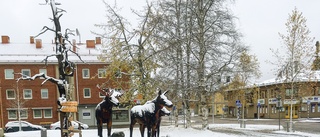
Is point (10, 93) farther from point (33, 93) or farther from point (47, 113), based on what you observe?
point (47, 113)

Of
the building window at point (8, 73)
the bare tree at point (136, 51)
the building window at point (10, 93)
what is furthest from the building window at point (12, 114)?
the bare tree at point (136, 51)

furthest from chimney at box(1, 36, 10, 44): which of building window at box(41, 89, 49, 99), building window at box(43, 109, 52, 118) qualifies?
building window at box(43, 109, 52, 118)

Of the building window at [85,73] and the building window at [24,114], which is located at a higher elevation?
the building window at [85,73]

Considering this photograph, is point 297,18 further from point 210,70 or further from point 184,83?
point 184,83

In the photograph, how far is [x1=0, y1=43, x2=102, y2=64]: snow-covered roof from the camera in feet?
131

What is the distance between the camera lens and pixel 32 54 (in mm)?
41594

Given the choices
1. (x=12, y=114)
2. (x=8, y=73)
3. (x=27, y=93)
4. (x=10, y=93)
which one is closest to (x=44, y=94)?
(x=27, y=93)

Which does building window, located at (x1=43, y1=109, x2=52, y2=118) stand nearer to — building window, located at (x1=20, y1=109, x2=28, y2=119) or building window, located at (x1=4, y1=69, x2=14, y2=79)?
building window, located at (x1=20, y1=109, x2=28, y2=119)

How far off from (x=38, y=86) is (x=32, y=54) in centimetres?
497

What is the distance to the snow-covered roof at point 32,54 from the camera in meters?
39.9

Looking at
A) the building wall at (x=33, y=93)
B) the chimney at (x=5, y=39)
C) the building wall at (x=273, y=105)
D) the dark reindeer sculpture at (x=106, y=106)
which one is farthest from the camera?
the building wall at (x=273, y=105)

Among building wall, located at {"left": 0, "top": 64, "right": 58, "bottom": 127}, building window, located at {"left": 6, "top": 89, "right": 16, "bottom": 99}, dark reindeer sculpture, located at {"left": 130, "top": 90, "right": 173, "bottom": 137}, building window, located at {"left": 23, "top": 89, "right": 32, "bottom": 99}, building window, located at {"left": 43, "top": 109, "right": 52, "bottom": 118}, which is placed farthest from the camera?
building window, located at {"left": 43, "top": 109, "right": 52, "bottom": 118}

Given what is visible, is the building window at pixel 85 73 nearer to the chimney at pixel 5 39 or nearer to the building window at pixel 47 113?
the building window at pixel 47 113

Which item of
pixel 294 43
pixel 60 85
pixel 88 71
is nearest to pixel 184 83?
pixel 294 43
